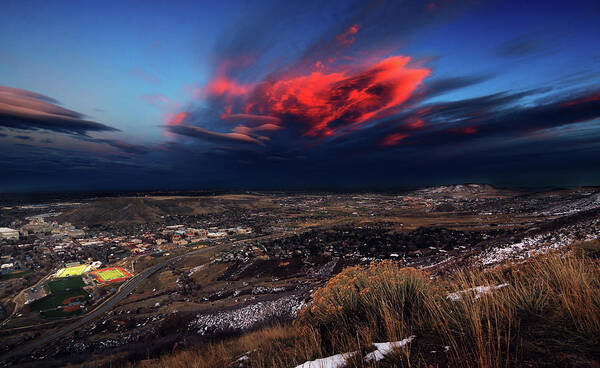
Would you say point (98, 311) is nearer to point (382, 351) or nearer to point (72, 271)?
point (72, 271)

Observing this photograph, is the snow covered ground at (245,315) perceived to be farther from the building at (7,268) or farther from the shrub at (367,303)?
the building at (7,268)

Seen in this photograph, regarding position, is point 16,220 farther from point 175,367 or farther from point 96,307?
point 175,367

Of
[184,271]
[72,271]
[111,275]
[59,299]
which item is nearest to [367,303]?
[184,271]

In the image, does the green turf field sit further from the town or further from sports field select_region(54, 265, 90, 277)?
sports field select_region(54, 265, 90, 277)

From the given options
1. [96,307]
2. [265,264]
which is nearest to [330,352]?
[265,264]

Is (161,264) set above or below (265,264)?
below

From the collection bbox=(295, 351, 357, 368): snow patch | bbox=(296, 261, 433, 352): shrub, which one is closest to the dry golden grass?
bbox=(296, 261, 433, 352): shrub

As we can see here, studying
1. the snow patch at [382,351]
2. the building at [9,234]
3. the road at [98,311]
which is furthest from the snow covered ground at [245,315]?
the building at [9,234]
